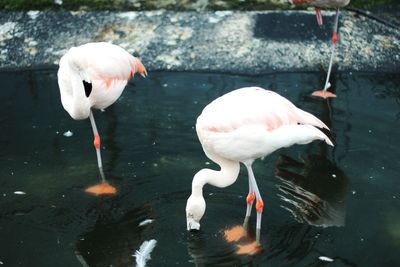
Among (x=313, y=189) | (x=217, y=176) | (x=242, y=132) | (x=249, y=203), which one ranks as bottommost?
(x=313, y=189)

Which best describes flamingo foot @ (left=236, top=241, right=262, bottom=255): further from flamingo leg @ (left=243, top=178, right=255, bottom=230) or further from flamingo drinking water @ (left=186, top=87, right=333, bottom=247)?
flamingo leg @ (left=243, top=178, right=255, bottom=230)

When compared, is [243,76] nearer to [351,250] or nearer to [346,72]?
[346,72]

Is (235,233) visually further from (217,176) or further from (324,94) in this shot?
(324,94)

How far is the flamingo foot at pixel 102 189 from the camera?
16.9 feet

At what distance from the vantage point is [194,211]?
440 cm

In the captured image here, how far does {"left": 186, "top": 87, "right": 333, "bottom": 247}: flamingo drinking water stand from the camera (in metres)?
4.36

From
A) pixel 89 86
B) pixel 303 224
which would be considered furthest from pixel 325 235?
pixel 89 86

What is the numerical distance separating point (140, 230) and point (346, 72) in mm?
3429

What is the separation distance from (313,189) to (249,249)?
95 centimetres

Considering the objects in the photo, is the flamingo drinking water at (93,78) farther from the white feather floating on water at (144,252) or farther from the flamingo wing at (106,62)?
the white feather floating on water at (144,252)

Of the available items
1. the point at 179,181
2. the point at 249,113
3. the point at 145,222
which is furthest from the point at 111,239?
the point at 249,113

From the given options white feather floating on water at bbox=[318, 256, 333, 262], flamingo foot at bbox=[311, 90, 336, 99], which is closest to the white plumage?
flamingo foot at bbox=[311, 90, 336, 99]

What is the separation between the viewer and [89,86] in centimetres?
496

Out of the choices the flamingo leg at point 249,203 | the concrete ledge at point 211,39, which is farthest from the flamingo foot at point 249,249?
the concrete ledge at point 211,39
